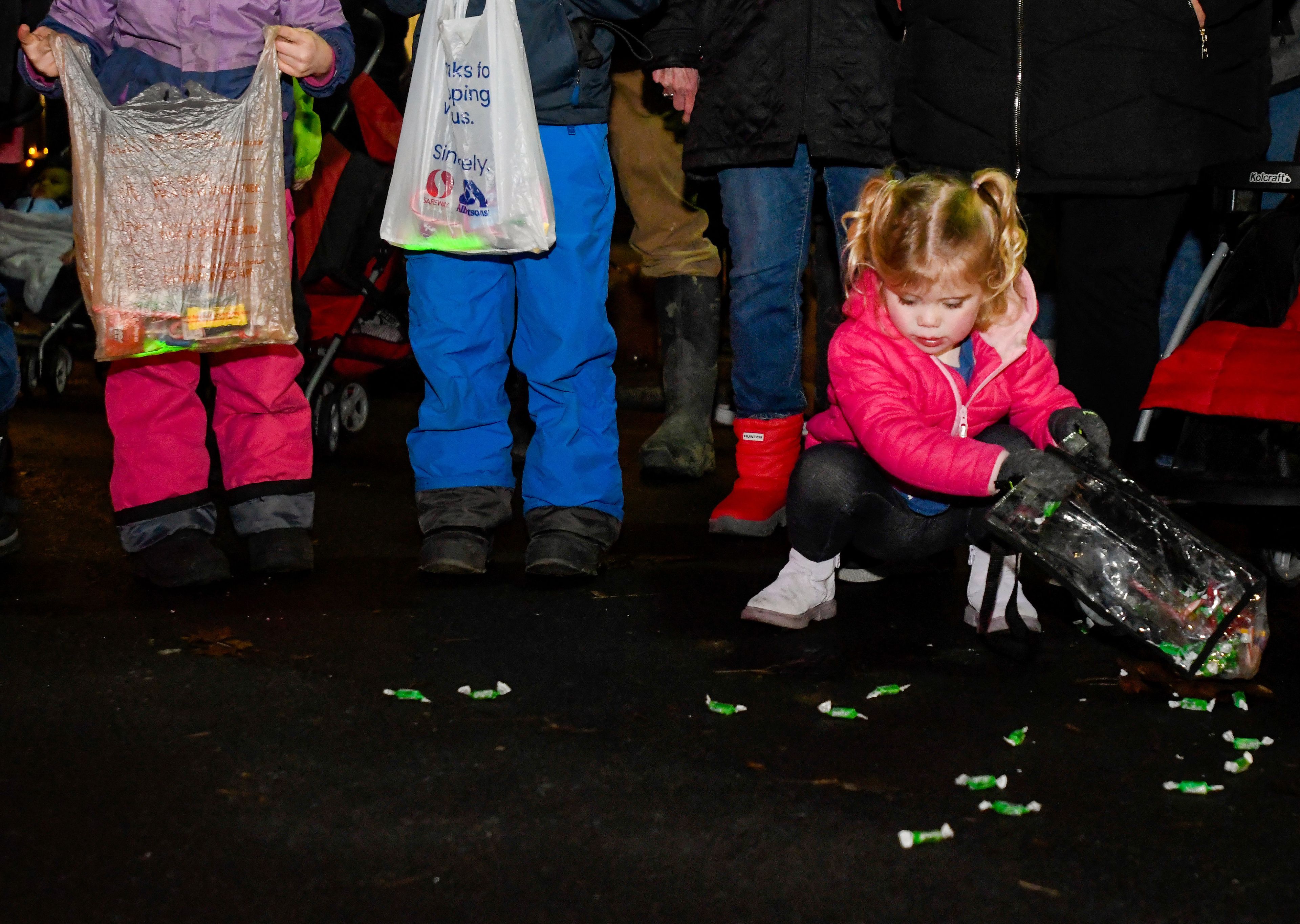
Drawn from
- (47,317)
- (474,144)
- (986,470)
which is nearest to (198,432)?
(474,144)

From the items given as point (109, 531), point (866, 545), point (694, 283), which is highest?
point (694, 283)

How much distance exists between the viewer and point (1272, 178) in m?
2.53

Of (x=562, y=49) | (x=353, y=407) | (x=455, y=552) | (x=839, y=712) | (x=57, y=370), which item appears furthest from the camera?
(x=57, y=370)

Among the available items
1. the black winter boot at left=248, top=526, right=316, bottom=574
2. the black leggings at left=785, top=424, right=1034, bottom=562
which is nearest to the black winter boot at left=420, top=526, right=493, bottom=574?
the black winter boot at left=248, top=526, right=316, bottom=574

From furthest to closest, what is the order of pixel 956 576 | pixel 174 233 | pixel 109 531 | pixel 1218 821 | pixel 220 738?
pixel 109 531
pixel 956 576
pixel 174 233
pixel 220 738
pixel 1218 821

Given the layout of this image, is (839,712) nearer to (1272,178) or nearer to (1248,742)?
(1248,742)

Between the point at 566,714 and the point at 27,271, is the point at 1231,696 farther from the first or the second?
the point at 27,271

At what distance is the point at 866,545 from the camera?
107 inches

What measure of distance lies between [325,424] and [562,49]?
194 cm

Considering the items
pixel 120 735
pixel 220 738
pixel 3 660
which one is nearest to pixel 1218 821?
pixel 220 738

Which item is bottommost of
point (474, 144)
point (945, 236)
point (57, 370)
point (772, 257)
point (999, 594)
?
point (57, 370)

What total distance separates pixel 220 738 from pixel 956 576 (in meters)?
1.69

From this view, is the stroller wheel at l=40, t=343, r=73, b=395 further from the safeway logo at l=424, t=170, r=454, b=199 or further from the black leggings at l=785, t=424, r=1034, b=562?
the black leggings at l=785, t=424, r=1034, b=562

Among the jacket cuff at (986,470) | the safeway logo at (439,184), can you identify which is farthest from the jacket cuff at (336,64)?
the jacket cuff at (986,470)
